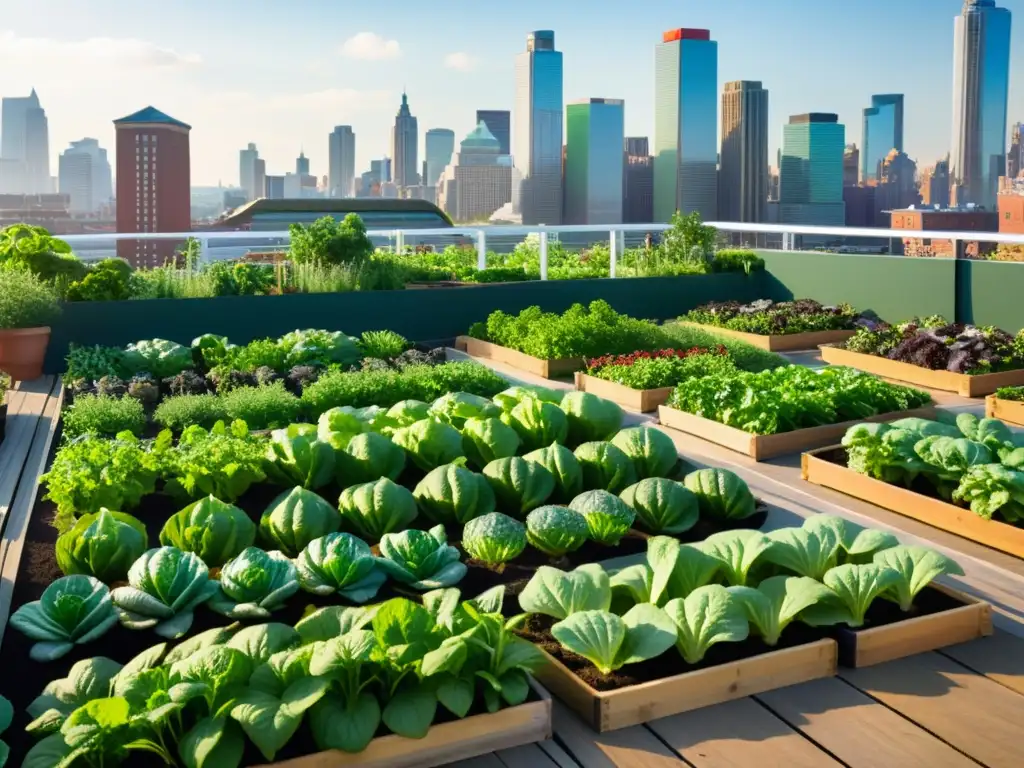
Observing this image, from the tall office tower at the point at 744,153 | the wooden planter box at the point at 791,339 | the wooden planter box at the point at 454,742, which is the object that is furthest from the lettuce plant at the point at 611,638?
the tall office tower at the point at 744,153

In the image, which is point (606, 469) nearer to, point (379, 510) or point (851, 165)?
point (379, 510)

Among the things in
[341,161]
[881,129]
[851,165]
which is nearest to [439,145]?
[341,161]

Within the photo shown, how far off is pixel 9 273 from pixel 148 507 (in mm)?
3736

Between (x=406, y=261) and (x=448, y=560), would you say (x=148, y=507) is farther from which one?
(x=406, y=261)

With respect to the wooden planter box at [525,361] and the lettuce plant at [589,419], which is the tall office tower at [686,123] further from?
the lettuce plant at [589,419]

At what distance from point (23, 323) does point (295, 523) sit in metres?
4.27

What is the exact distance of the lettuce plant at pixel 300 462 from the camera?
407cm

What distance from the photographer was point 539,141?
9006 centimetres

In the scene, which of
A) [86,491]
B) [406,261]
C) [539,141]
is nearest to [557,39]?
[539,141]

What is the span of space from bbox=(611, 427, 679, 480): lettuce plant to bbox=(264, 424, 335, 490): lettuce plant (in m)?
1.14

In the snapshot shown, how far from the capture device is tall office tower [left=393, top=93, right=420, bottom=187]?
334ft

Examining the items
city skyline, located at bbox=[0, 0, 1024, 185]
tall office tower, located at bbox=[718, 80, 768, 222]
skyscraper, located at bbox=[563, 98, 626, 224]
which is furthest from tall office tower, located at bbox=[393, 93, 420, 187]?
tall office tower, located at bbox=[718, 80, 768, 222]

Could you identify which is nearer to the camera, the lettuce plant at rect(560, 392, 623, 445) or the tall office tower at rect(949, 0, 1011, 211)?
the lettuce plant at rect(560, 392, 623, 445)

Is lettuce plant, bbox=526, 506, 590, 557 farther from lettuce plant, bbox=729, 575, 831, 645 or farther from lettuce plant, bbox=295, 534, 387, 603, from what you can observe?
lettuce plant, bbox=729, 575, 831, 645
